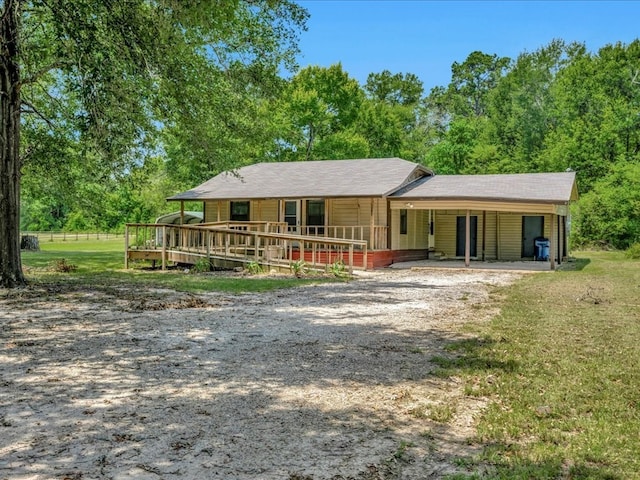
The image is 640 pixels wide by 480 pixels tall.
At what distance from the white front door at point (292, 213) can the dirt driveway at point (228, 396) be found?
13.5m

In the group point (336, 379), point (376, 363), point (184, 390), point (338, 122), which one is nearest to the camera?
point (184, 390)

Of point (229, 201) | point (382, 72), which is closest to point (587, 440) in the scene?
point (229, 201)

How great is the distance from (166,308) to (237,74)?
7.19m

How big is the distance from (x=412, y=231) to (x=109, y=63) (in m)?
15.9

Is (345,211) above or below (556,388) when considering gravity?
above

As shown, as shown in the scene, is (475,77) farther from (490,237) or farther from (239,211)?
(239,211)

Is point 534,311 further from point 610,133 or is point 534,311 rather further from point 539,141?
point 539,141

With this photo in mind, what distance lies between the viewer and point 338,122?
126ft

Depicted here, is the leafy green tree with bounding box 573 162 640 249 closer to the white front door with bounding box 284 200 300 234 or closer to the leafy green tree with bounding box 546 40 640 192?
the leafy green tree with bounding box 546 40 640 192

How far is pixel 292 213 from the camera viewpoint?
74.7 ft

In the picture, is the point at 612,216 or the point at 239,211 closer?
the point at 239,211

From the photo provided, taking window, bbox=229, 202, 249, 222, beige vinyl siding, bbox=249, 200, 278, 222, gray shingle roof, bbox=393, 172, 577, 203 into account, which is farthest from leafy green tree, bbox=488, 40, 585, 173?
window, bbox=229, 202, 249, 222

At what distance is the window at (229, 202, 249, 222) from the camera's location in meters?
23.9

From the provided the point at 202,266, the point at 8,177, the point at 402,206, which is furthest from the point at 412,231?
the point at 8,177
